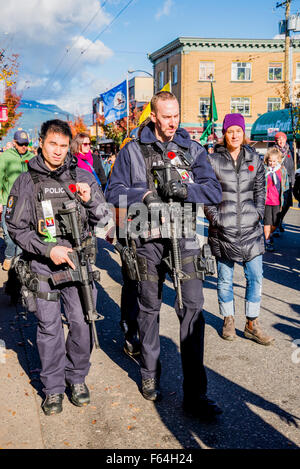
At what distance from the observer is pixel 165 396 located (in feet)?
12.0

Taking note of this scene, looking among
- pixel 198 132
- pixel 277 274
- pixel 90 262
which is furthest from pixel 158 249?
pixel 198 132

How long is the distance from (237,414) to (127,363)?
1253 millimetres

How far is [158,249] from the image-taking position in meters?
3.53

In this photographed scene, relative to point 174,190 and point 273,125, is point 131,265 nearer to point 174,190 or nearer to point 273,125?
point 174,190

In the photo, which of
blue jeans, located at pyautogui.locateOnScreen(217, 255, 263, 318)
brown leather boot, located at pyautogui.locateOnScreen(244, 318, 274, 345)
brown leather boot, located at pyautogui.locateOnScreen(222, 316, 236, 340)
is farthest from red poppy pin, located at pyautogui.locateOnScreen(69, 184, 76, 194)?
brown leather boot, located at pyautogui.locateOnScreen(244, 318, 274, 345)

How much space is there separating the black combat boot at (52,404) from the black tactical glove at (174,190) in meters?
1.72

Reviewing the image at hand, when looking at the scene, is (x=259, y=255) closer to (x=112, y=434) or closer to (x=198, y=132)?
(x=112, y=434)

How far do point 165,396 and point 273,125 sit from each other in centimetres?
2709

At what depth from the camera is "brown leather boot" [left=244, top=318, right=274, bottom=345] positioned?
463 cm

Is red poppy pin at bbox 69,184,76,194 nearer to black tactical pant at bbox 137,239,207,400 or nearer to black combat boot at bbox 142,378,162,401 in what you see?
black tactical pant at bbox 137,239,207,400

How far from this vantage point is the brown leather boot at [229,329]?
4.77 m

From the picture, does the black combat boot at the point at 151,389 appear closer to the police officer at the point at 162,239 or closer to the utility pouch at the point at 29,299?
the police officer at the point at 162,239

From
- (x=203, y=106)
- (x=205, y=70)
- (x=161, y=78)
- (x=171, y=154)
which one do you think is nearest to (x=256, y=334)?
(x=171, y=154)
